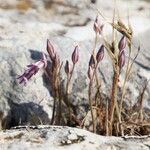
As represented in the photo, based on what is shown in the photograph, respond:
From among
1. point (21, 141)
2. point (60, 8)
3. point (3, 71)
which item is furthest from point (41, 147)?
point (60, 8)

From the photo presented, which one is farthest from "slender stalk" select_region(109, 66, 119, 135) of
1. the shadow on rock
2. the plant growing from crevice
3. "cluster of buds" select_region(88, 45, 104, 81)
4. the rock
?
the shadow on rock

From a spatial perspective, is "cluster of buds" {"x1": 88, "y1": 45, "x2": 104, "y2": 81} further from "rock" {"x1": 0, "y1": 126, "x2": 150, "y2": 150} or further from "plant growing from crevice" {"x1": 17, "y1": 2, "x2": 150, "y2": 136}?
"rock" {"x1": 0, "y1": 126, "x2": 150, "y2": 150}

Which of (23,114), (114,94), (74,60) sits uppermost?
(74,60)

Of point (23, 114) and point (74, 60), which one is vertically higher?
point (74, 60)

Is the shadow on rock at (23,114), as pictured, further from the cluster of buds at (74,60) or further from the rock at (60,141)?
the rock at (60,141)

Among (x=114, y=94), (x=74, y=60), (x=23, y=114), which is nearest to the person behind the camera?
(x=114, y=94)

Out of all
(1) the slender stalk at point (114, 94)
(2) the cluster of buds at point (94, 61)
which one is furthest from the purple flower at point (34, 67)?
(1) the slender stalk at point (114, 94)

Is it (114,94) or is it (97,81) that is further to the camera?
(97,81)

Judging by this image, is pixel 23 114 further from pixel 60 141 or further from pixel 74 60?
pixel 60 141

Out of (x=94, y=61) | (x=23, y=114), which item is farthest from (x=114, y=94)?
(x=23, y=114)

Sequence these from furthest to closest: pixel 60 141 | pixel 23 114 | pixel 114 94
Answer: pixel 23 114, pixel 114 94, pixel 60 141
